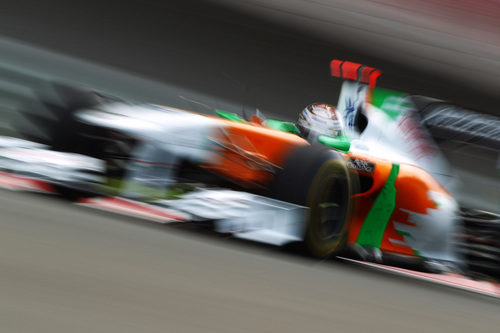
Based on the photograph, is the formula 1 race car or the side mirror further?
the side mirror

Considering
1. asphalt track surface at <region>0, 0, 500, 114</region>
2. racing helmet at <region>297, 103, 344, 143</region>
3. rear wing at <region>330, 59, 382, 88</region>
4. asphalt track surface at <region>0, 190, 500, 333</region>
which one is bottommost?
asphalt track surface at <region>0, 190, 500, 333</region>

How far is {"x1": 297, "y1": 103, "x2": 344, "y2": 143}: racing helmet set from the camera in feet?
14.2

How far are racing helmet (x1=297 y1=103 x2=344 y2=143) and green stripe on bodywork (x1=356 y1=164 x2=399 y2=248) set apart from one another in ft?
1.37

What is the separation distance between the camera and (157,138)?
3479mm

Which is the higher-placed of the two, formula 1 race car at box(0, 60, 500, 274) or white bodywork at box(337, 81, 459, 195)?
white bodywork at box(337, 81, 459, 195)

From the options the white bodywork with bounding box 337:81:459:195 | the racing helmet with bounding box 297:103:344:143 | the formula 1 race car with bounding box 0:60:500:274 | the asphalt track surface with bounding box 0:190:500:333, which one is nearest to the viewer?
the asphalt track surface with bounding box 0:190:500:333

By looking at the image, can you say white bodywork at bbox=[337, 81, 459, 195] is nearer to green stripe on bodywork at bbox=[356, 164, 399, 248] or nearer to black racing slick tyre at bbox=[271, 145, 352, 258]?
green stripe on bodywork at bbox=[356, 164, 399, 248]

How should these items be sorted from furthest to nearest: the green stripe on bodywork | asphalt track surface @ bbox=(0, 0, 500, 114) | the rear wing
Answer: asphalt track surface @ bbox=(0, 0, 500, 114)
the rear wing
the green stripe on bodywork

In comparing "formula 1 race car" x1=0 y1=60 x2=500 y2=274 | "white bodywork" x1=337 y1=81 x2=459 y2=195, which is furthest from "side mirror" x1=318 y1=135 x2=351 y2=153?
"white bodywork" x1=337 y1=81 x2=459 y2=195

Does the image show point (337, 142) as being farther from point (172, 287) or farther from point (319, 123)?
point (172, 287)

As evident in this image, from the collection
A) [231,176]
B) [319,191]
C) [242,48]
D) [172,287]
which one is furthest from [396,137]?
[172,287]

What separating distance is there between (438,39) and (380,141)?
3.06 m

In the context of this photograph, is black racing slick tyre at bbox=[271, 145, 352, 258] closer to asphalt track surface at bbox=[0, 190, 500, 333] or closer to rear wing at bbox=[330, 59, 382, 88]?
asphalt track surface at bbox=[0, 190, 500, 333]

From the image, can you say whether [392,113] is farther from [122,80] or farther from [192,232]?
[122,80]
